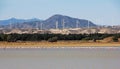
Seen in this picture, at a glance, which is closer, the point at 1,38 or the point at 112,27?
the point at 1,38

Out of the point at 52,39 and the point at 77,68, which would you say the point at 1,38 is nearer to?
the point at 52,39

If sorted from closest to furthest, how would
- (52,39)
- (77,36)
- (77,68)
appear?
(77,68) < (52,39) < (77,36)

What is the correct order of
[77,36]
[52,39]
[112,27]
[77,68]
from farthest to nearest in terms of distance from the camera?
1. [112,27]
2. [77,36]
3. [52,39]
4. [77,68]

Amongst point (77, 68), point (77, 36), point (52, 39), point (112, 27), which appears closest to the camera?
point (77, 68)

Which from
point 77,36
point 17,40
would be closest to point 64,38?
point 77,36

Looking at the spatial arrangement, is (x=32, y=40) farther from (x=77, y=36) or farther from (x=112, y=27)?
(x=112, y=27)

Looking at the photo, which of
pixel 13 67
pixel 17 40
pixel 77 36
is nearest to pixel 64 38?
pixel 77 36

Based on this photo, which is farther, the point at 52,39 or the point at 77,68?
the point at 52,39

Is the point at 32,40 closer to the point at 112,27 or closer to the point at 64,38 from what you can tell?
the point at 64,38
